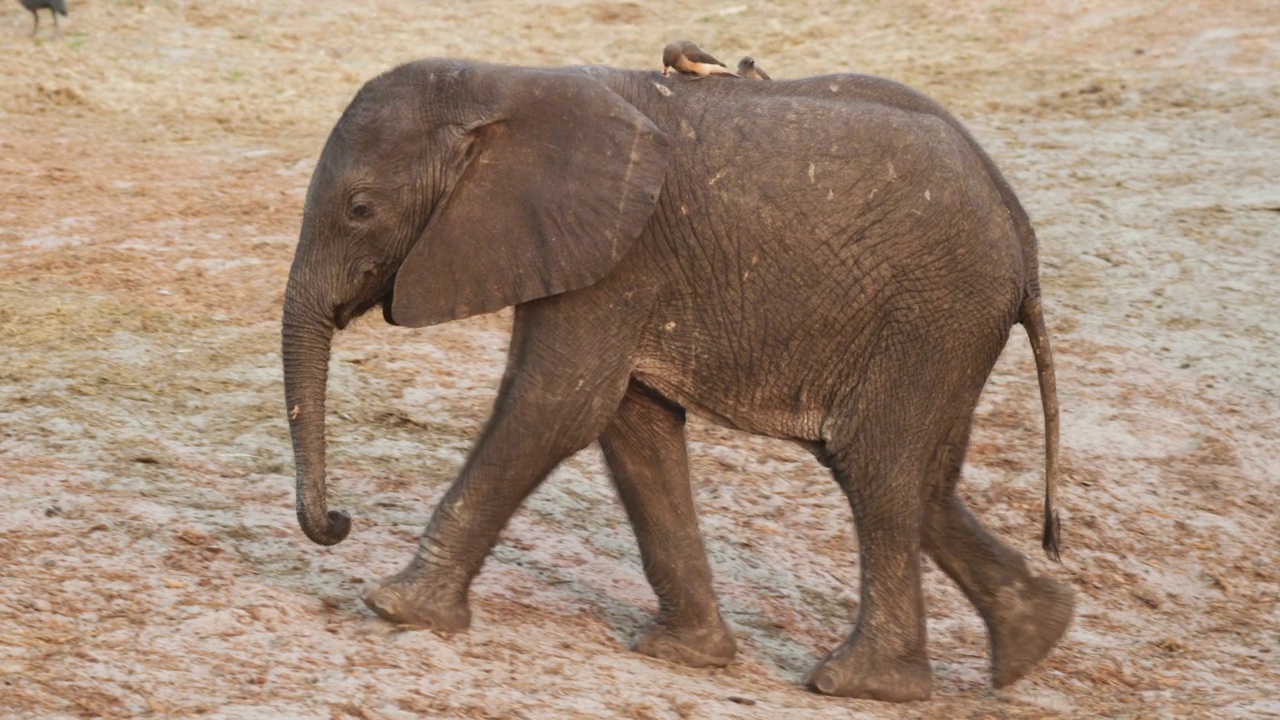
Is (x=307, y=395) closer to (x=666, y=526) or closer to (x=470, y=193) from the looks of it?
(x=470, y=193)

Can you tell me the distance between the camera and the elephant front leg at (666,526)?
619 centimetres

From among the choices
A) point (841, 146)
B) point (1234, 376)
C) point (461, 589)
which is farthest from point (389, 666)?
point (1234, 376)

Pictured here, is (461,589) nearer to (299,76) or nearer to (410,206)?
(410,206)

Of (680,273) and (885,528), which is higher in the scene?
(680,273)

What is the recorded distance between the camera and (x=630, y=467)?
6.20 m

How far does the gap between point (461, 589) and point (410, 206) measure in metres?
1.24

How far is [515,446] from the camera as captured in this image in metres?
5.68

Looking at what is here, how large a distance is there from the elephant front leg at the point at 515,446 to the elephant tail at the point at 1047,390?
1440 millimetres

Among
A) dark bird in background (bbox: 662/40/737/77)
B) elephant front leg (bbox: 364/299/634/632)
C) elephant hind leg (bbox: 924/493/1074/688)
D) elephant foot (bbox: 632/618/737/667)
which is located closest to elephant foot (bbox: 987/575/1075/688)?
elephant hind leg (bbox: 924/493/1074/688)

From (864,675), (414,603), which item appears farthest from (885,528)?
(414,603)

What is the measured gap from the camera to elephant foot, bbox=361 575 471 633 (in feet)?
18.9

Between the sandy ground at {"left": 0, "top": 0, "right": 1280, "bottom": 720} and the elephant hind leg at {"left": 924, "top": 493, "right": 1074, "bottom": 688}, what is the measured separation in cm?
22

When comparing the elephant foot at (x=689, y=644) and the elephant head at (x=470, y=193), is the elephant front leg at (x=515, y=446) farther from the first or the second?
the elephant foot at (x=689, y=644)

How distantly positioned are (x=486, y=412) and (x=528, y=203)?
3355 millimetres
